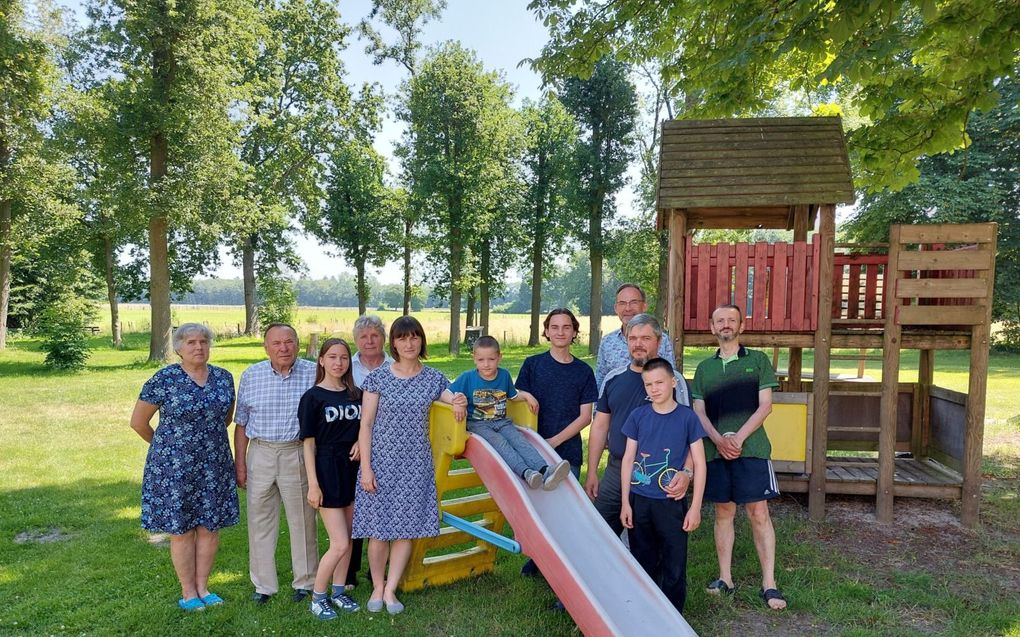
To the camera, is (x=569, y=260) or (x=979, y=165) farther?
(x=569, y=260)

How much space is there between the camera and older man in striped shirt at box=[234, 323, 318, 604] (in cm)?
461

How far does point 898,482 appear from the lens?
6984 millimetres

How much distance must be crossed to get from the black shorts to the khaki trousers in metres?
0.21

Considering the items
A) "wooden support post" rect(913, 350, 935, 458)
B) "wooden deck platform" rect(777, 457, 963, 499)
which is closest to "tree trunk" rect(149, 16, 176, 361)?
"wooden deck platform" rect(777, 457, 963, 499)

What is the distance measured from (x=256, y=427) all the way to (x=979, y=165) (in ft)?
105

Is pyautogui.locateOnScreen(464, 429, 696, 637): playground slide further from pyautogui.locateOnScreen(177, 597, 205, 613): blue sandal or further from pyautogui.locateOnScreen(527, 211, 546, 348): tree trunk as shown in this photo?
pyautogui.locateOnScreen(527, 211, 546, 348): tree trunk

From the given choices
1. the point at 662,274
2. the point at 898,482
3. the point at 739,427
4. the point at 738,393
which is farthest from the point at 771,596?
the point at 662,274

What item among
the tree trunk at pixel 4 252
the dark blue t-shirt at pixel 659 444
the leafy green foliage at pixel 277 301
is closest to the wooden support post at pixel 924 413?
the dark blue t-shirt at pixel 659 444

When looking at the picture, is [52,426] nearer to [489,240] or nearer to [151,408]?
[151,408]

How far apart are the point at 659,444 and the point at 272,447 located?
269 centimetres

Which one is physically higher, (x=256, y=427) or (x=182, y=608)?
(x=256, y=427)

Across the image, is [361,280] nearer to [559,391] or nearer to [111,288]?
[111,288]

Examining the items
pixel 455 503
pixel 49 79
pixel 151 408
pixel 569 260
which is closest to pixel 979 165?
pixel 569 260

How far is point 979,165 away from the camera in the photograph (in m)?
27.3
